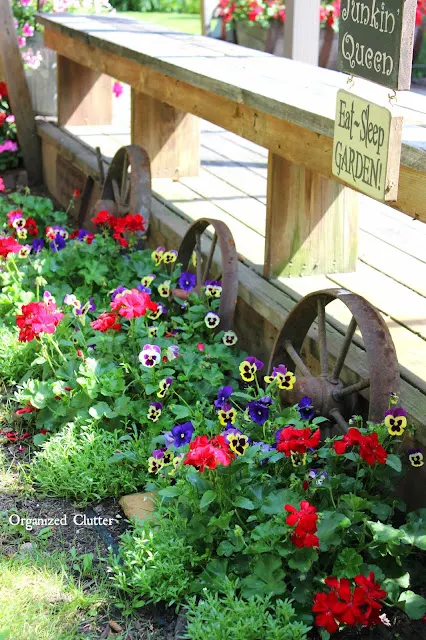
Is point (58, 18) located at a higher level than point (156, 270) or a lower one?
higher

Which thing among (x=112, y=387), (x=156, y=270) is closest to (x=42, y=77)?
(x=156, y=270)

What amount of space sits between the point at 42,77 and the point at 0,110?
450 mm

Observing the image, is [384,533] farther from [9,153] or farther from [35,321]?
[9,153]

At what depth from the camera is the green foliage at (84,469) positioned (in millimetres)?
2953

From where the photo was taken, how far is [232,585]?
92.3 inches

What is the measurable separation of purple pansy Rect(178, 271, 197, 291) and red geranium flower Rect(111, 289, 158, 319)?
0.34m

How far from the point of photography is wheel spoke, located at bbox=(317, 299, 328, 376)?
2.87 metres

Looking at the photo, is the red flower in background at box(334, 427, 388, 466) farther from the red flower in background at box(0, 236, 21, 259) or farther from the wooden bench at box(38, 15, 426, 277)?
the red flower in background at box(0, 236, 21, 259)

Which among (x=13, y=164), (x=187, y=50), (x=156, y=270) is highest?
(x=187, y=50)

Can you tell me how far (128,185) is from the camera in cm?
480

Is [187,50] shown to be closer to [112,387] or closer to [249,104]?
[249,104]

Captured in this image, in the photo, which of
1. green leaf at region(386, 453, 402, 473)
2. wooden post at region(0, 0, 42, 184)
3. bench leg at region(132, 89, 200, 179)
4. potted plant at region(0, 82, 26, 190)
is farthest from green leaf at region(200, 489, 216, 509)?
potted plant at region(0, 82, 26, 190)

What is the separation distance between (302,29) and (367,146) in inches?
110

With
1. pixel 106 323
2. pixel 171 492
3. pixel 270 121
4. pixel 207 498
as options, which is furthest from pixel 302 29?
pixel 207 498
